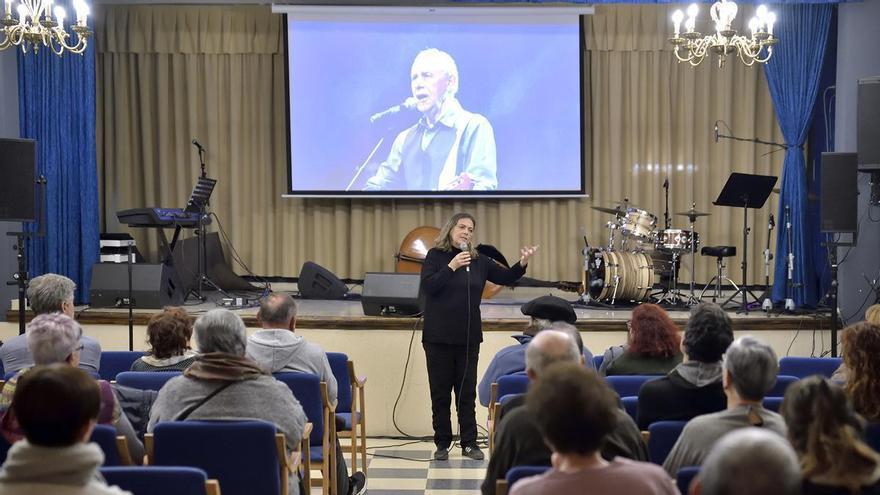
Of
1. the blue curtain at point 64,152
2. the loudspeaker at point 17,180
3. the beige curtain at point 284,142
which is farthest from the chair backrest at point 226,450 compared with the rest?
the beige curtain at point 284,142

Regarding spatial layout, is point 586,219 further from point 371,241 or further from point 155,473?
point 155,473

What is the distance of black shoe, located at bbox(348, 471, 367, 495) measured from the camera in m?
5.61

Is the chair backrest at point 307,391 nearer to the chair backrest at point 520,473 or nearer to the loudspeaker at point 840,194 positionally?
the chair backrest at point 520,473

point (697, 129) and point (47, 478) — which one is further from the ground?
point (697, 129)

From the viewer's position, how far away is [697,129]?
1023 centimetres

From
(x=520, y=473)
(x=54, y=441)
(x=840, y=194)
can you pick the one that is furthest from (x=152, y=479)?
(x=840, y=194)

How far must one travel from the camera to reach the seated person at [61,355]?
12.2 ft

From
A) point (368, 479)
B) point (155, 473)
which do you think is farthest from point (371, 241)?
point (155, 473)

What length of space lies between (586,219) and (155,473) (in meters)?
7.71

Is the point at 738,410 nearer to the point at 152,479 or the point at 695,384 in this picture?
the point at 695,384

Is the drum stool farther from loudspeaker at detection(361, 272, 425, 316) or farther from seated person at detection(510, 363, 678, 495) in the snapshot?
seated person at detection(510, 363, 678, 495)

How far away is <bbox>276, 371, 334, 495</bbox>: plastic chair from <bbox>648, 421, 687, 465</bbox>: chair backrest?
1.64 meters

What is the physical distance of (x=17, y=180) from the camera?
25.0 feet

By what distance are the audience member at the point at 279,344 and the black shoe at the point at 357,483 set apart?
91 centimetres
